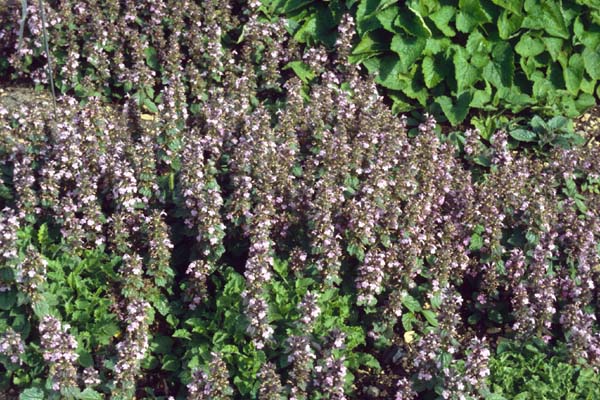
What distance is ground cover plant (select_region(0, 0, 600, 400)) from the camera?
4.86 metres

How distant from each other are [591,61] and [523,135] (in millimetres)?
901

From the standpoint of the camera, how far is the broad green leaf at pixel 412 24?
6961 millimetres

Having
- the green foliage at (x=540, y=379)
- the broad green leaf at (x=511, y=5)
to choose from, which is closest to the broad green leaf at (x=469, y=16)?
the broad green leaf at (x=511, y=5)

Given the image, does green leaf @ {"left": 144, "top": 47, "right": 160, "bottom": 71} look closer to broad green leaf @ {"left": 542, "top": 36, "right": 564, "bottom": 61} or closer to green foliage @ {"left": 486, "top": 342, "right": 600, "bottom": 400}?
broad green leaf @ {"left": 542, "top": 36, "right": 564, "bottom": 61}

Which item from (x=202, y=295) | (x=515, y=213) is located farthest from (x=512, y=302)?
(x=202, y=295)

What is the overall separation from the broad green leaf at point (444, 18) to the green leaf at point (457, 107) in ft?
1.62

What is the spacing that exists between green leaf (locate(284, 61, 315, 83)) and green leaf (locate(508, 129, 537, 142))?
1.60m

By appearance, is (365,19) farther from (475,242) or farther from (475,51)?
(475,242)

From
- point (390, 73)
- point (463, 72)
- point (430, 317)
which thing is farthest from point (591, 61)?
point (430, 317)

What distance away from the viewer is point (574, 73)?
7242mm

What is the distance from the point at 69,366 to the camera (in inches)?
181

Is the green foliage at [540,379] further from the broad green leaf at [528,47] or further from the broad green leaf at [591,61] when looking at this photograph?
the broad green leaf at [591,61]

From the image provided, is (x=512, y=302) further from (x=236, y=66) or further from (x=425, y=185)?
(x=236, y=66)

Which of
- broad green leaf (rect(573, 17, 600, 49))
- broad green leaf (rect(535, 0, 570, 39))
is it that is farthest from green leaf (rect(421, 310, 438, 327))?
broad green leaf (rect(573, 17, 600, 49))
